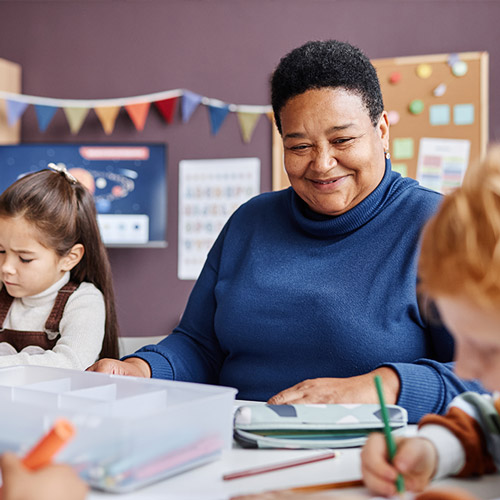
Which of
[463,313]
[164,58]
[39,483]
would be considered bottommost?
[39,483]

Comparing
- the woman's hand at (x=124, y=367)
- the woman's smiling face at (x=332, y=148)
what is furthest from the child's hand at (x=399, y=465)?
the woman's smiling face at (x=332, y=148)

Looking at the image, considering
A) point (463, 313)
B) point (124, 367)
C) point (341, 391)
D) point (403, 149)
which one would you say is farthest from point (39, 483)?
point (403, 149)

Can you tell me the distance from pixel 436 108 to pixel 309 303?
2.01 meters

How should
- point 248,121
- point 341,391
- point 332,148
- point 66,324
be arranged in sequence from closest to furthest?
point 341,391 < point 332,148 < point 66,324 < point 248,121

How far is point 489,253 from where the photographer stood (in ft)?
1.76

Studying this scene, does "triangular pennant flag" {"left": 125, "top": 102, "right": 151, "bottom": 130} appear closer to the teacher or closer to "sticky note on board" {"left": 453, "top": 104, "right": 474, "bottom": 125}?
"sticky note on board" {"left": 453, "top": 104, "right": 474, "bottom": 125}

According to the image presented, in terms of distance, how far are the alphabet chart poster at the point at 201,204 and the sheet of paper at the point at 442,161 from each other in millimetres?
840

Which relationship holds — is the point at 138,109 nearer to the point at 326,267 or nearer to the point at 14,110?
the point at 14,110

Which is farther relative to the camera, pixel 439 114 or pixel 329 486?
pixel 439 114

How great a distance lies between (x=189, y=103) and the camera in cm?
318

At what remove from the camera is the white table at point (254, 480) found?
0.61 meters

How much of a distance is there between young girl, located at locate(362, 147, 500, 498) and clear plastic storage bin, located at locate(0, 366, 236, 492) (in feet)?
0.55

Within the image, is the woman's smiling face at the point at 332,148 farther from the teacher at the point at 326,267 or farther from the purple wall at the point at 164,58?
the purple wall at the point at 164,58

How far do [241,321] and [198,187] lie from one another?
80.4 inches
